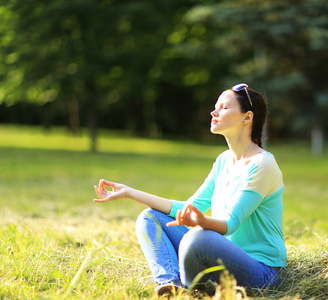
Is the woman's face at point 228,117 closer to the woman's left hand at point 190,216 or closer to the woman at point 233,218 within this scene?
the woman at point 233,218

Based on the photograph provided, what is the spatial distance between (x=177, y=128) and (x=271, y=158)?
2856 centimetres

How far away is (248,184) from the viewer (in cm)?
254

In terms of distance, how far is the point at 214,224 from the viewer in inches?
95.7

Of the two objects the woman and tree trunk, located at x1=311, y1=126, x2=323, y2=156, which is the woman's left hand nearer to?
the woman

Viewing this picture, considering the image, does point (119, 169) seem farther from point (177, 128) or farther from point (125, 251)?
point (177, 128)

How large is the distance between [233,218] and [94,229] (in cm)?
222

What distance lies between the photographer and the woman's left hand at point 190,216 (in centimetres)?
232

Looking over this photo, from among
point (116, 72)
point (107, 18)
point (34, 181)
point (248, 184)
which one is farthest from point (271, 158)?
point (116, 72)

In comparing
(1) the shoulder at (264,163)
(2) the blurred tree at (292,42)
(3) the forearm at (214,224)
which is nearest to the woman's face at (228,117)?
(1) the shoulder at (264,163)

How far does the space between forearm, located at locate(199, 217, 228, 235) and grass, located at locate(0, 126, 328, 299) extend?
→ 305 mm

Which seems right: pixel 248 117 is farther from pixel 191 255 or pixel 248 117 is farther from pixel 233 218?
pixel 191 255

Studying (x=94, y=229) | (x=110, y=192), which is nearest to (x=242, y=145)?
(x=110, y=192)

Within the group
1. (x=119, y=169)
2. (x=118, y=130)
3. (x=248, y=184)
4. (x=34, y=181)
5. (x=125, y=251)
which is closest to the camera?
(x=248, y=184)

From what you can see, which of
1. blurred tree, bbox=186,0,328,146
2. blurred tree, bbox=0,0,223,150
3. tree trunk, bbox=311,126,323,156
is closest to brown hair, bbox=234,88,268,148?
blurred tree, bbox=186,0,328,146
